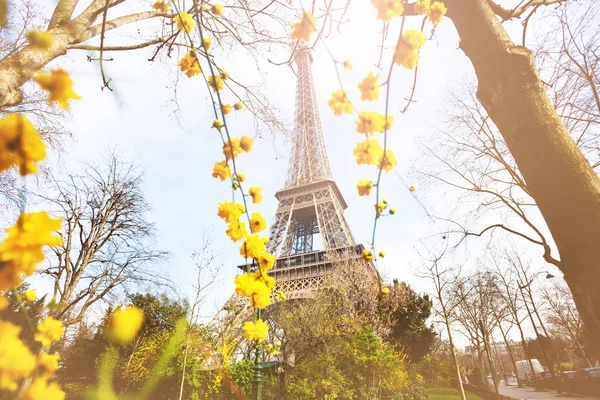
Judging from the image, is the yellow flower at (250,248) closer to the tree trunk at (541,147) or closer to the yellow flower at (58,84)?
the yellow flower at (58,84)

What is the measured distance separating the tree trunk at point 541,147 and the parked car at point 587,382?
17180mm

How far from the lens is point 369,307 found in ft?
43.3

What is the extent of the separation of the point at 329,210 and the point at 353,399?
47.9ft

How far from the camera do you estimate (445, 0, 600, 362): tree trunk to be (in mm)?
943

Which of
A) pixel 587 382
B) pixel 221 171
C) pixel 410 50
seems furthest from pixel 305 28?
pixel 587 382

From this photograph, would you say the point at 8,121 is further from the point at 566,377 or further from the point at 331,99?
the point at 566,377

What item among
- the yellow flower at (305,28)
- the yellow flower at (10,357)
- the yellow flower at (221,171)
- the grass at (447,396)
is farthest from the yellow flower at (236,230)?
the grass at (447,396)

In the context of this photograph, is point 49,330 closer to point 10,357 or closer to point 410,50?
point 10,357

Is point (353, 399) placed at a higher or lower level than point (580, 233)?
lower

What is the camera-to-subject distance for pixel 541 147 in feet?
3.58

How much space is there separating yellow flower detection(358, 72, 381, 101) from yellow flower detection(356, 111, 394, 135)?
13 cm

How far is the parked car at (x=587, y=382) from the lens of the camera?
478 inches

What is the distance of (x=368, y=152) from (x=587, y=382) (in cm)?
1894

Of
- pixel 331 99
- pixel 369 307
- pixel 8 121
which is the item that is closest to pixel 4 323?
pixel 8 121
